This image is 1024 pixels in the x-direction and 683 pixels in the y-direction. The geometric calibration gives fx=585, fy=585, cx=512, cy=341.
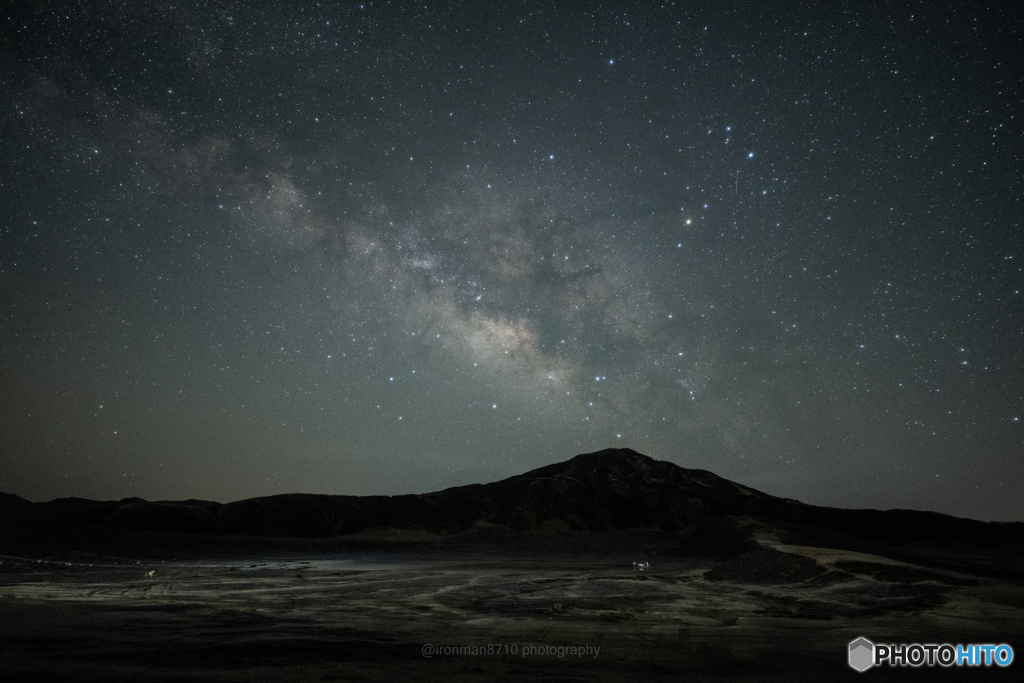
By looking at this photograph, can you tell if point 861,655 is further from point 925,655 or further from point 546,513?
point 546,513

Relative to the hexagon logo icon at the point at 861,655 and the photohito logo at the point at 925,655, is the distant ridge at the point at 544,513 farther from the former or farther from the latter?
the hexagon logo icon at the point at 861,655

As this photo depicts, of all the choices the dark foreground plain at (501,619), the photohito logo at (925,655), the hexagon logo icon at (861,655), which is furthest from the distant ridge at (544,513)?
the hexagon logo icon at (861,655)

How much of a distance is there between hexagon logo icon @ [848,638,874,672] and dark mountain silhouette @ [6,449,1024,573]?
2806 inches

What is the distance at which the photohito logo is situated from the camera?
9391mm

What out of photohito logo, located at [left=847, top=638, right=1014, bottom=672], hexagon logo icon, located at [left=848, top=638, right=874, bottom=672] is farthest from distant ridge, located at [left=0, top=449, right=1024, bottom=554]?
hexagon logo icon, located at [left=848, top=638, right=874, bottom=672]

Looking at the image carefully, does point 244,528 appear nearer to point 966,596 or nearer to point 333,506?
point 333,506

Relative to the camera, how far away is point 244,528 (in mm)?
85125

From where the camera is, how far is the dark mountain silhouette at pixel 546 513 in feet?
275

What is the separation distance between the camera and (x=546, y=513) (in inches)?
3893

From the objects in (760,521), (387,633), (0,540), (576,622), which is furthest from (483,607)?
(0,540)

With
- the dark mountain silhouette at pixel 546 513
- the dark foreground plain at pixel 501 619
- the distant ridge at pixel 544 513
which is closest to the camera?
the dark foreground plain at pixel 501 619

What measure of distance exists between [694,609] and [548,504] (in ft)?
290

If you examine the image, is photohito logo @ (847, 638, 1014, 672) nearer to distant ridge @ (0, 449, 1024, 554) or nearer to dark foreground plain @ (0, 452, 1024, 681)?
dark foreground plain @ (0, 452, 1024, 681)

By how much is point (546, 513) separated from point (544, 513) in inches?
13.4
